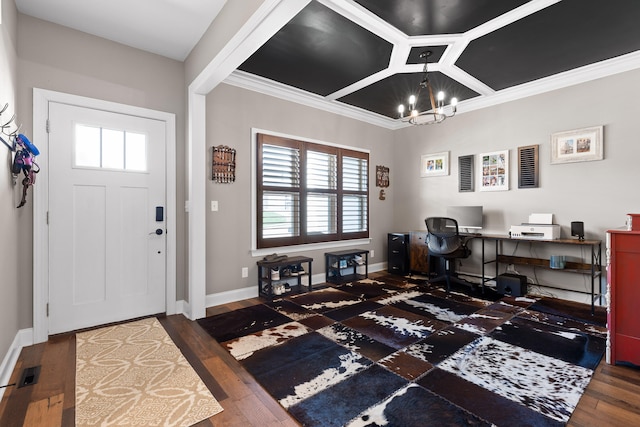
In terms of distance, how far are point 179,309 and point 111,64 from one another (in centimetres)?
275

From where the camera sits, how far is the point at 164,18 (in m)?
2.68

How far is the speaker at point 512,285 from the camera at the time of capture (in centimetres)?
391

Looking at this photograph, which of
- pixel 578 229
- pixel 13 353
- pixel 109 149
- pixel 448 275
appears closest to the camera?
pixel 13 353

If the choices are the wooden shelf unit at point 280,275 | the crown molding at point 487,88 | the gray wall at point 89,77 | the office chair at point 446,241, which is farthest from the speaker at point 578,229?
the gray wall at point 89,77

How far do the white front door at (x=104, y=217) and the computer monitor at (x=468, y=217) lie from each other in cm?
431

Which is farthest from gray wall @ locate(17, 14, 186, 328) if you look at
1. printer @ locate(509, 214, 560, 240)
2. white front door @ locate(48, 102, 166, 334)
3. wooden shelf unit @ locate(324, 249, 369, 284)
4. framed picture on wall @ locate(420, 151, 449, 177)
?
printer @ locate(509, 214, 560, 240)

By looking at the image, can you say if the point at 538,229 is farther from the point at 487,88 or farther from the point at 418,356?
the point at 418,356

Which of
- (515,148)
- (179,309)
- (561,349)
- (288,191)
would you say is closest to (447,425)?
(561,349)

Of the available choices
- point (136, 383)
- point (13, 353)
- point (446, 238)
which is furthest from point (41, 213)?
point (446, 238)

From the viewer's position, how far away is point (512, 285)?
13.0ft

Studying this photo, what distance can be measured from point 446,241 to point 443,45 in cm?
255

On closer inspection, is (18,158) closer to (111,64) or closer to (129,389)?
(111,64)

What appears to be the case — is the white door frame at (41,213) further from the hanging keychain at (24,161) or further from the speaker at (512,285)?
the speaker at (512,285)

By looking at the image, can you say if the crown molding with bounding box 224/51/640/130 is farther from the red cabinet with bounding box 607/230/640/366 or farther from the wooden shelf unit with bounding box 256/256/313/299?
the red cabinet with bounding box 607/230/640/366
